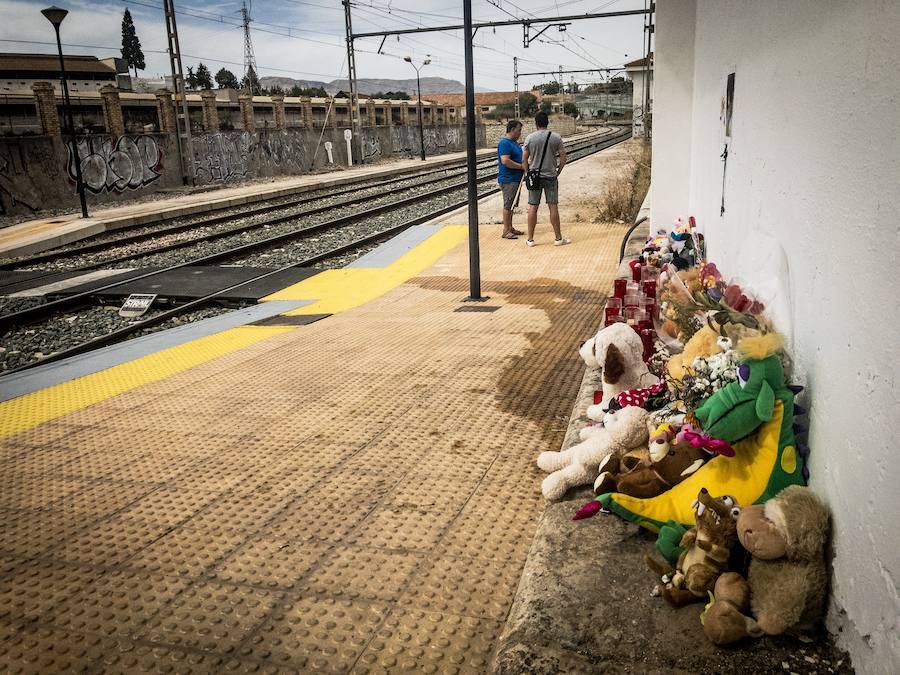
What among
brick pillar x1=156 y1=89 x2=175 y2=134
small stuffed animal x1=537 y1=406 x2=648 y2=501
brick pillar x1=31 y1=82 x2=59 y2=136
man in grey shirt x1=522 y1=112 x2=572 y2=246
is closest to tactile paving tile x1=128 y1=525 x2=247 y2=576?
small stuffed animal x1=537 y1=406 x2=648 y2=501

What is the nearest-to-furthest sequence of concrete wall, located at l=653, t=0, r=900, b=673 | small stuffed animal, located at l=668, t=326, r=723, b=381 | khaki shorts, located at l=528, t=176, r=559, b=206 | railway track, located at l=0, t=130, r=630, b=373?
concrete wall, located at l=653, t=0, r=900, b=673
small stuffed animal, located at l=668, t=326, r=723, b=381
railway track, located at l=0, t=130, r=630, b=373
khaki shorts, located at l=528, t=176, r=559, b=206

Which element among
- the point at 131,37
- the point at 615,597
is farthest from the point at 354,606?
the point at 131,37

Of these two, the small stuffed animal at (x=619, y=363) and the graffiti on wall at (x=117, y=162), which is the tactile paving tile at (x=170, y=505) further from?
the graffiti on wall at (x=117, y=162)

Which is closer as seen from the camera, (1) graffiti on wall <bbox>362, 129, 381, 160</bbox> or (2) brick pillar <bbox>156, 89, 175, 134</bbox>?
(2) brick pillar <bbox>156, 89, 175, 134</bbox>

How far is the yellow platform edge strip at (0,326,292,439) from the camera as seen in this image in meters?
4.85

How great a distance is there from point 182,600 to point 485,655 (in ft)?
3.51

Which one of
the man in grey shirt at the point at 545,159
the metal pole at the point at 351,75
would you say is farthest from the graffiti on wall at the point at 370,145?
the man in grey shirt at the point at 545,159

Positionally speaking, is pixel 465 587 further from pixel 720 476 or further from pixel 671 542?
pixel 720 476

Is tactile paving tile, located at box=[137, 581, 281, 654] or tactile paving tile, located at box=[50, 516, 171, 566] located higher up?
tactile paving tile, located at box=[137, 581, 281, 654]

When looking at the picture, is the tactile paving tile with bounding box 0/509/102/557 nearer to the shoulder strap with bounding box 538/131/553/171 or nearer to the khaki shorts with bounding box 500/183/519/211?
the shoulder strap with bounding box 538/131/553/171

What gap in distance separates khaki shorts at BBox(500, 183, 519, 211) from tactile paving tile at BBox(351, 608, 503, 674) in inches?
369

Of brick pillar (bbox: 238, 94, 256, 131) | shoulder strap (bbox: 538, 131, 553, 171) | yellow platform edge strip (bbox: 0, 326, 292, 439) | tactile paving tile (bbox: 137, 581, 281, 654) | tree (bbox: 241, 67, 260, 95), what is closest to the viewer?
tactile paving tile (bbox: 137, 581, 281, 654)

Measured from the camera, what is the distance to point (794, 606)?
5.73 feet

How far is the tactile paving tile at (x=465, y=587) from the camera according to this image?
7.44 feet
